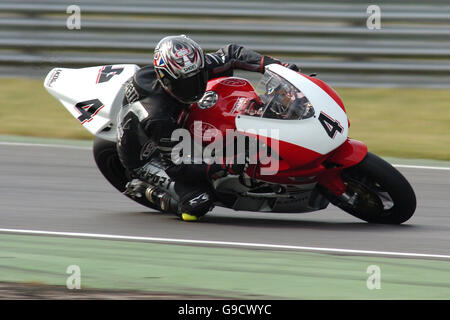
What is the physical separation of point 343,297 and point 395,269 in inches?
29.7

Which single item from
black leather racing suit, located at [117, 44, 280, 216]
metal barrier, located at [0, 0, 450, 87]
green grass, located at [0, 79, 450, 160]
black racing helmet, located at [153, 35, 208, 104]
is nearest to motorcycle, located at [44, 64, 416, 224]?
black leather racing suit, located at [117, 44, 280, 216]

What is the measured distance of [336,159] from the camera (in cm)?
595

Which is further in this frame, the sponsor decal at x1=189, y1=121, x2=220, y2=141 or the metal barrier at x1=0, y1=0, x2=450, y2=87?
the metal barrier at x1=0, y1=0, x2=450, y2=87

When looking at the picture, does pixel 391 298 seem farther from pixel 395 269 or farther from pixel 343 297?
pixel 395 269

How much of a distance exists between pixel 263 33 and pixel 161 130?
17.7 ft

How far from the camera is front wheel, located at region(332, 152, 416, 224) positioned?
594 cm

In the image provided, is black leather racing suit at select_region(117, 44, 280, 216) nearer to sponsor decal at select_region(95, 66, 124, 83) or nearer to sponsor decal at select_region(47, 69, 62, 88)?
sponsor decal at select_region(95, 66, 124, 83)

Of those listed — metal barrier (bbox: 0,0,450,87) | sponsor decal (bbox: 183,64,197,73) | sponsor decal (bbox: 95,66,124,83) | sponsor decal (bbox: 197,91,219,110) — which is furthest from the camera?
metal barrier (bbox: 0,0,450,87)

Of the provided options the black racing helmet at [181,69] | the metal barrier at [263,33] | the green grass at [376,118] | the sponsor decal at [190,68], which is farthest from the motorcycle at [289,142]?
the metal barrier at [263,33]

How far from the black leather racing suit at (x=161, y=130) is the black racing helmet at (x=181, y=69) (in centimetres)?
11

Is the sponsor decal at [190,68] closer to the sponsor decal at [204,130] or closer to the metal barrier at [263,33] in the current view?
the sponsor decal at [204,130]

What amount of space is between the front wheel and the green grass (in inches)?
118

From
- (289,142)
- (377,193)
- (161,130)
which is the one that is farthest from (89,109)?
(377,193)
